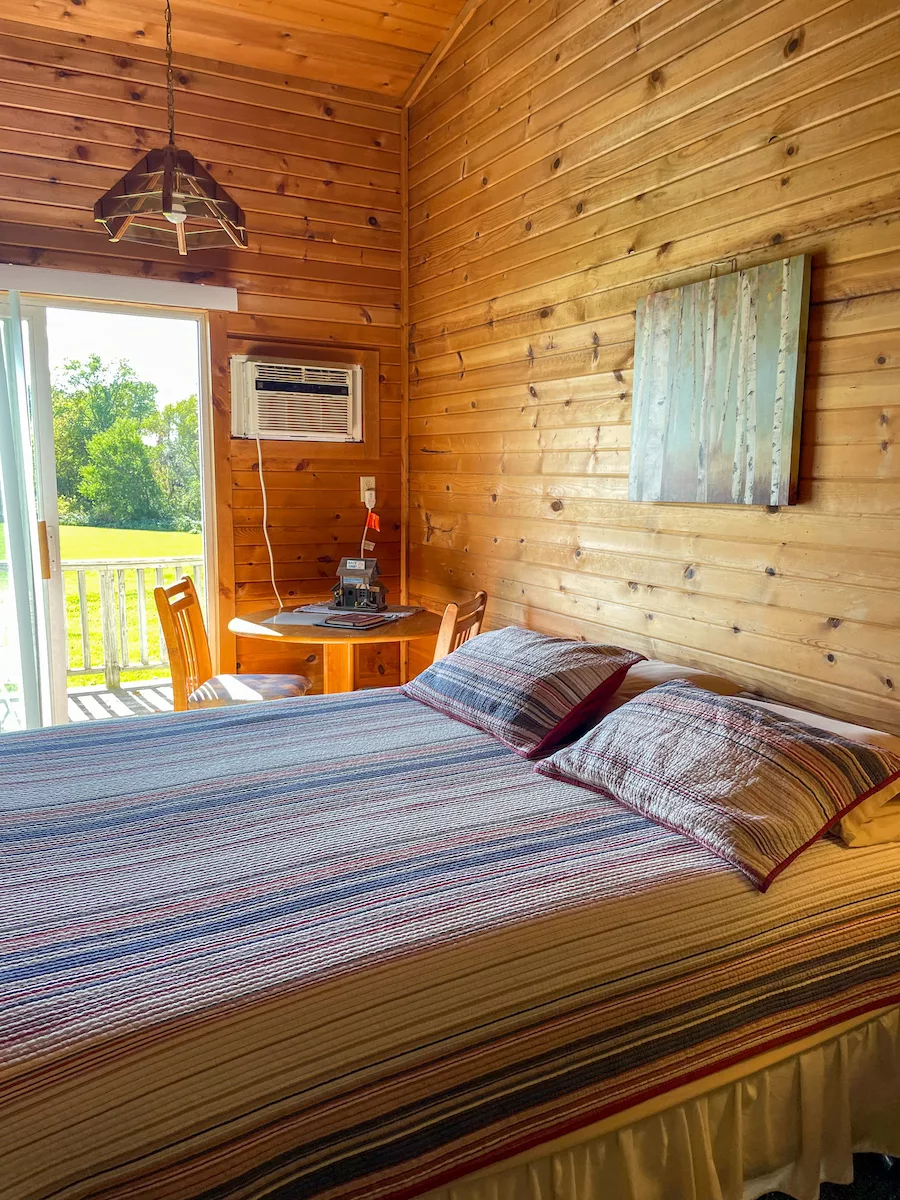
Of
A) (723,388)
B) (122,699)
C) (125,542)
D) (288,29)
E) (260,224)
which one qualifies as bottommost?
(122,699)

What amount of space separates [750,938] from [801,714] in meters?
0.66

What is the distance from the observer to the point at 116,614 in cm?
490

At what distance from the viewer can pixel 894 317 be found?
1797 mm

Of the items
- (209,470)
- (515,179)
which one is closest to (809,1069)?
(515,179)

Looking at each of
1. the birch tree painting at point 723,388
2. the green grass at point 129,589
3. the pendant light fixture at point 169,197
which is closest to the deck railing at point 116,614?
the green grass at point 129,589

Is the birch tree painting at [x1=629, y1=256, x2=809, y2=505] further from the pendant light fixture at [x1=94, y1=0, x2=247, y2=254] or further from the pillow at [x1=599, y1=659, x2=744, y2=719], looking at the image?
the pendant light fixture at [x1=94, y1=0, x2=247, y2=254]

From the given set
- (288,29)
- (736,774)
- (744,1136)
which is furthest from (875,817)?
(288,29)

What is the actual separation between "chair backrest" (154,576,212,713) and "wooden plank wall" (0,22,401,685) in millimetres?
430

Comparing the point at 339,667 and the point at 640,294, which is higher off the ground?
the point at 640,294

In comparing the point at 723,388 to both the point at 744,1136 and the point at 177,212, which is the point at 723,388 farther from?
the point at 744,1136

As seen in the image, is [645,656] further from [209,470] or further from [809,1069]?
[209,470]

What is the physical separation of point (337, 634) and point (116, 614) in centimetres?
230

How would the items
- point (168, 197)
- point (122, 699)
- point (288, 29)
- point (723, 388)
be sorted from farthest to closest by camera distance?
point (122, 699)
point (288, 29)
point (723, 388)
point (168, 197)

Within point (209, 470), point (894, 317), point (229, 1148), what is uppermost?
point (894, 317)
